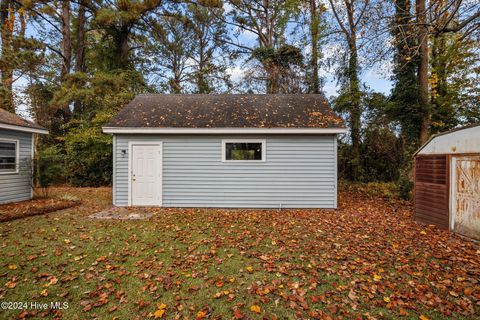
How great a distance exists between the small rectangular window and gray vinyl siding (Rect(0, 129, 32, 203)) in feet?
23.9

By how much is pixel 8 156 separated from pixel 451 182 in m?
12.9

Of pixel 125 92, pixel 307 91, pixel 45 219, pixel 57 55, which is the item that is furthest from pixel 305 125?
pixel 57 55

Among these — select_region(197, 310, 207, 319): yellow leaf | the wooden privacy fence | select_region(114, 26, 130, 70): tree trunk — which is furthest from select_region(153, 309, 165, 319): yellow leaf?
select_region(114, 26, 130, 70): tree trunk

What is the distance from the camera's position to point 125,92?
43.6 ft

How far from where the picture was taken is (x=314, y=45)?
15469 millimetres

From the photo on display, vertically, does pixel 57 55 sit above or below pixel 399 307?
above

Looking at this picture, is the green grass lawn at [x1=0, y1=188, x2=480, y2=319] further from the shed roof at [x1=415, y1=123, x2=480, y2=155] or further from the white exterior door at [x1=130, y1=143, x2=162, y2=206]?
the shed roof at [x1=415, y1=123, x2=480, y2=155]

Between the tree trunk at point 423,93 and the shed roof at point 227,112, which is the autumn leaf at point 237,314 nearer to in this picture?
the shed roof at point 227,112

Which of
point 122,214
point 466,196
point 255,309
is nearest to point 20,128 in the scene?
point 122,214

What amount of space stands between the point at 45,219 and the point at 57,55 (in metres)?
15.3

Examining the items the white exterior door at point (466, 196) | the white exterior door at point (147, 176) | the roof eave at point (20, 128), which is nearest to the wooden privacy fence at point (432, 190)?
the white exterior door at point (466, 196)

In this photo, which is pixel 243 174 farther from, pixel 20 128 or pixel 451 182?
pixel 20 128

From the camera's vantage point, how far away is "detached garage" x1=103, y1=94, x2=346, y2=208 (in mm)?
7504

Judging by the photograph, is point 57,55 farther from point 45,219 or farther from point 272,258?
point 272,258
